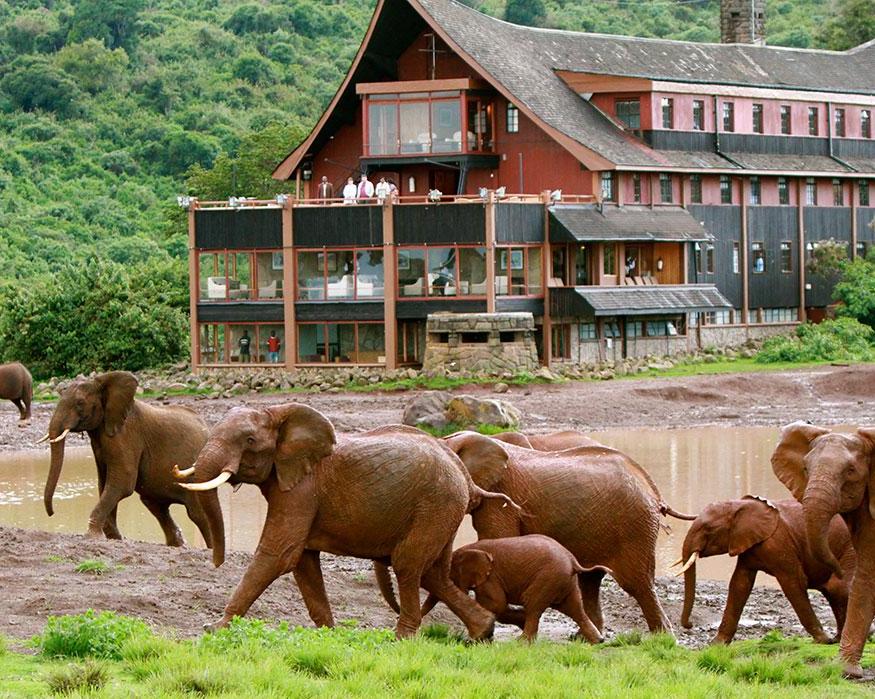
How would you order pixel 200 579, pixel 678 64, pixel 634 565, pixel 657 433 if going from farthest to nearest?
pixel 678 64
pixel 657 433
pixel 200 579
pixel 634 565

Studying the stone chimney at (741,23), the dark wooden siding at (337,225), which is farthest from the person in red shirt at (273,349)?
the stone chimney at (741,23)

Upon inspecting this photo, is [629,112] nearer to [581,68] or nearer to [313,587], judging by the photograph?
[581,68]

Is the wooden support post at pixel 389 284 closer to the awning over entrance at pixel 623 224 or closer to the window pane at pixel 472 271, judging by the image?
the window pane at pixel 472 271

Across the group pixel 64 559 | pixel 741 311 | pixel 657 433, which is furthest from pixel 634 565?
pixel 741 311

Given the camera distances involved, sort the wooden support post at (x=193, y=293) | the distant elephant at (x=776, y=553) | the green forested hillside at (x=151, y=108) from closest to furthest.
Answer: the distant elephant at (x=776, y=553) → the wooden support post at (x=193, y=293) → the green forested hillside at (x=151, y=108)

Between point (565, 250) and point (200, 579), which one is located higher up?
point (565, 250)

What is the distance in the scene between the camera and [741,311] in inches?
2296

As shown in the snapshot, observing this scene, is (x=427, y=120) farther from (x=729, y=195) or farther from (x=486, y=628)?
(x=486, y=628)

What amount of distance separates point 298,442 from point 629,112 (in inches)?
1736

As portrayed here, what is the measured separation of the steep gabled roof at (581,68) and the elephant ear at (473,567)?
38.2m

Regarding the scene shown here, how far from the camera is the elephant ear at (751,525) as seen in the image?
49.1 ft

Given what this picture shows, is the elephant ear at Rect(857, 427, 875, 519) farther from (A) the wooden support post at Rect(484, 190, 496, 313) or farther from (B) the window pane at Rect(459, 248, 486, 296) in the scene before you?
(B) the window pane at Rect(459, 248, 486, 296)

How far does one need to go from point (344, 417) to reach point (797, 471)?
26.1 m

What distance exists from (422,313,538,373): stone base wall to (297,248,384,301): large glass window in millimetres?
2280
